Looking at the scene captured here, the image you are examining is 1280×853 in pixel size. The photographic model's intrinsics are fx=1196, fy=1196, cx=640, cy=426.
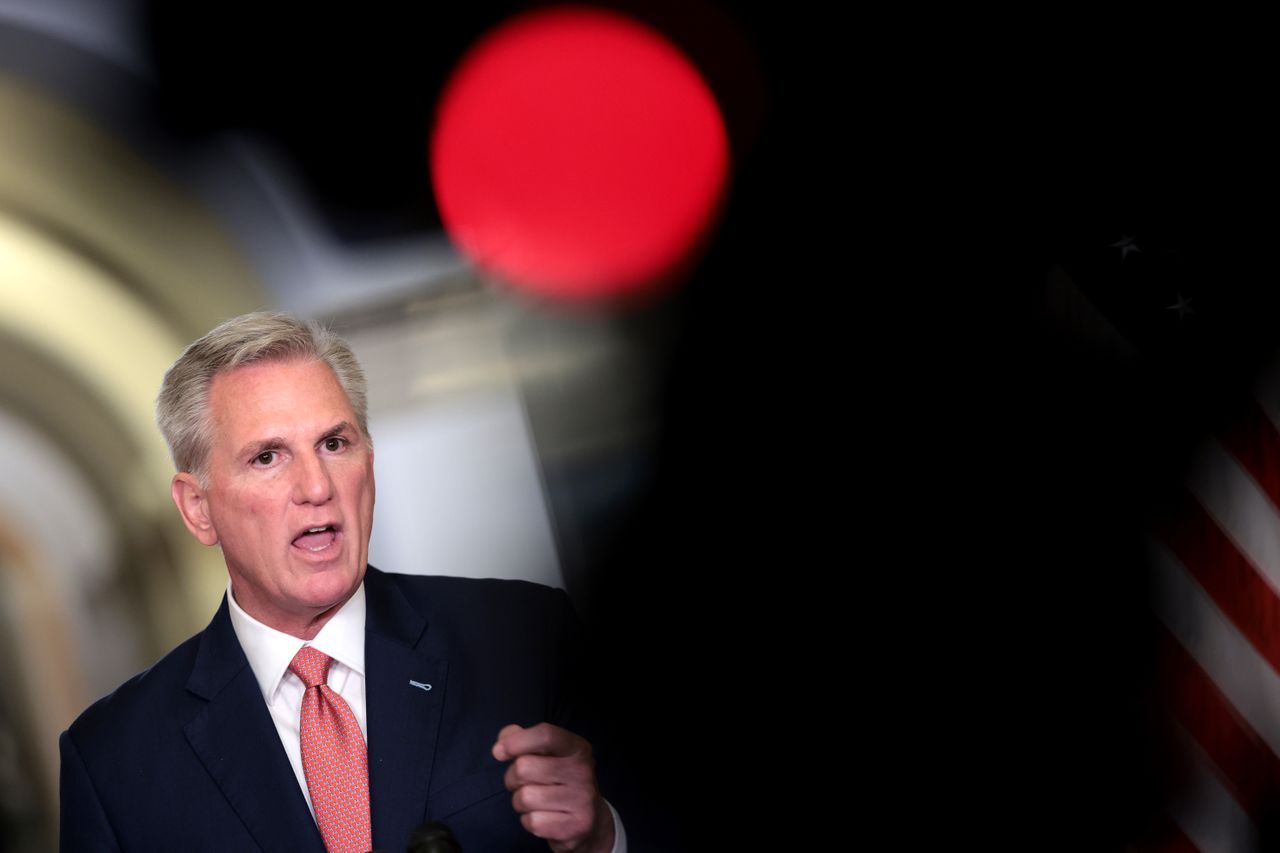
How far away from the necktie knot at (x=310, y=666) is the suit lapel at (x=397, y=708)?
4cm

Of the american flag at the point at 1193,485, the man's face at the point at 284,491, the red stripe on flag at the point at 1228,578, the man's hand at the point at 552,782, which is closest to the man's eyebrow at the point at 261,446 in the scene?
the man's face at the point at 284,491

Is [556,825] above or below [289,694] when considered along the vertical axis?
below

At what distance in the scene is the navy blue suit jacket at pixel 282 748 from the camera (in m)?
1.18

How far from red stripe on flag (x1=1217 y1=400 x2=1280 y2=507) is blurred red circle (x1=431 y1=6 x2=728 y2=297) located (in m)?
0.82

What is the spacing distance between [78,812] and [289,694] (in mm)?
238

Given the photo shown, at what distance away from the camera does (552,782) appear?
1.13 m

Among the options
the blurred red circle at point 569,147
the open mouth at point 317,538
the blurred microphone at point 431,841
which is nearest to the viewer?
the blurred microphone at point 431,841

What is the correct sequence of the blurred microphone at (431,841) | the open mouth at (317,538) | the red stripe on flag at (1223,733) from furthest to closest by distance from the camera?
the red stripe on flag at (1223,733) → the open mouth at (317,538) → the blurred microphone at (431,841)

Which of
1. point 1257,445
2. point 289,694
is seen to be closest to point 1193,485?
point 1257,445

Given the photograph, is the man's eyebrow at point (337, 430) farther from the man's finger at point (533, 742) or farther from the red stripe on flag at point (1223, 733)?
the red stripe on flag at point (1223, 733)

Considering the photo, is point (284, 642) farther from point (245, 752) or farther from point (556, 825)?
point (556, 825)

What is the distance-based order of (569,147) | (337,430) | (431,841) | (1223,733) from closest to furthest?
(431,841) < (337,430) < (569,147) < (1223,733)

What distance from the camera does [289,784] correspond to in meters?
1.19

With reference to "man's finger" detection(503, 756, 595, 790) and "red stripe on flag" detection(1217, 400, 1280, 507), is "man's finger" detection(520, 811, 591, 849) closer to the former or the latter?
"man's finger" detection(503, 756, 595, 790)
